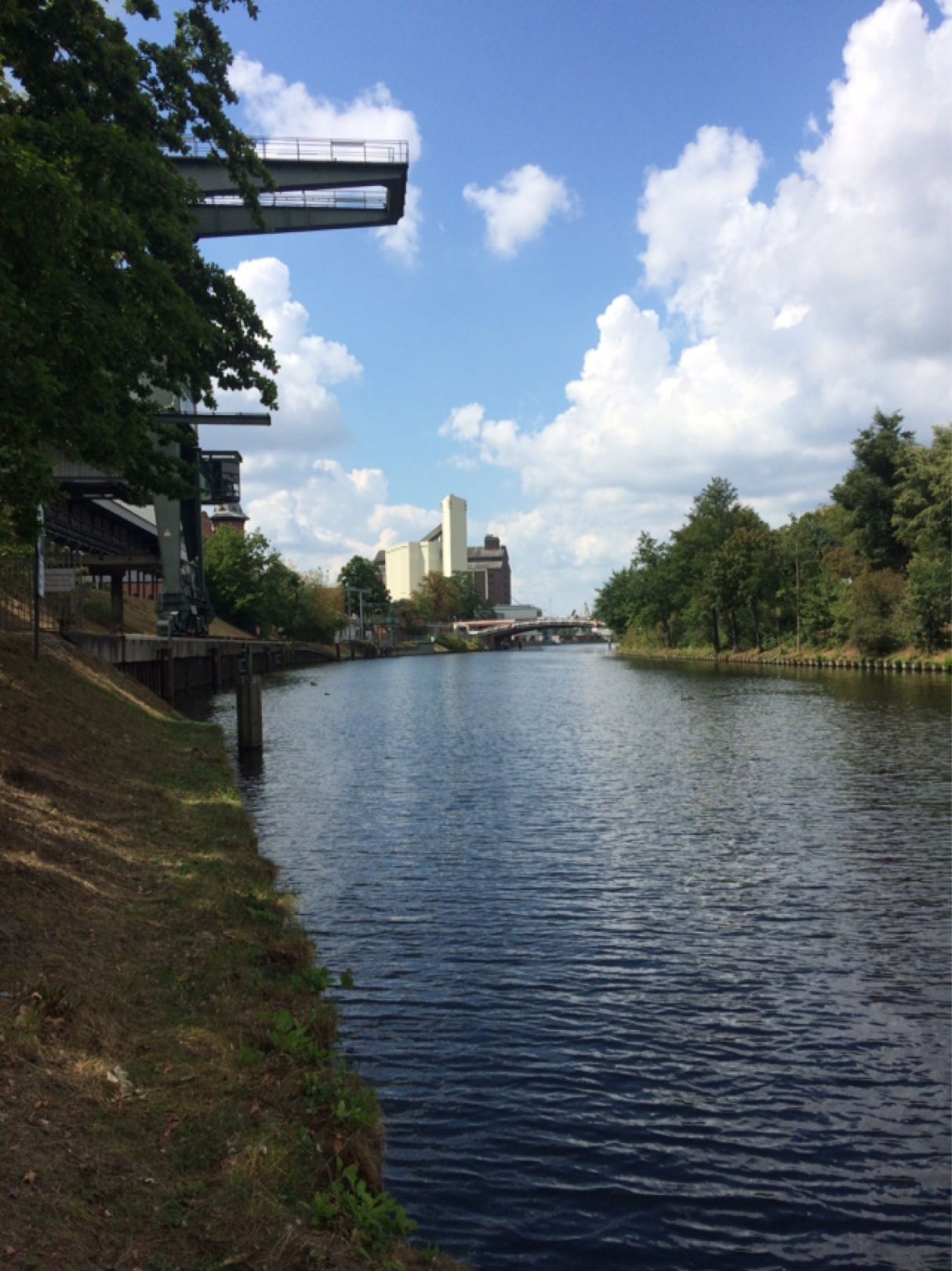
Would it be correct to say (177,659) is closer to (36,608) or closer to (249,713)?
(249,713)

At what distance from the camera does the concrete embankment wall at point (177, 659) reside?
38.1 metres

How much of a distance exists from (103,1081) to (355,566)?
176855 millimetres

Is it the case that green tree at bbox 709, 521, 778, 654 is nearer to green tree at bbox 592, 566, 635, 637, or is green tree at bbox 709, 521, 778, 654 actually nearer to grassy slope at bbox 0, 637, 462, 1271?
green tree at bbox 592, 566, 635, 637

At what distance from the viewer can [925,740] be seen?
3111cm

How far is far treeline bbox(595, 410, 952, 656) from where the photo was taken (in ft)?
232

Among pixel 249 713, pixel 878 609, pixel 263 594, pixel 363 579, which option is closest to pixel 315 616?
pixel 263 594

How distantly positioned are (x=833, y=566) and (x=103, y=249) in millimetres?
81763

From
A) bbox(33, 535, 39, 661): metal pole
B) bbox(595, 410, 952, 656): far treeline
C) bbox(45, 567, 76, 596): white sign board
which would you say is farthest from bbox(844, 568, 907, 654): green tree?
bbox(33, 535, 39, 661): metal pole

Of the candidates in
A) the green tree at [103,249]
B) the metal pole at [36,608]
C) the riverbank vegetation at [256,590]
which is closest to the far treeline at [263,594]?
the riverbank vegetation at [256,590]

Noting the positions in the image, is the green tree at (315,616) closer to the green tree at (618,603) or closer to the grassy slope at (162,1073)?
the green tree at (618,603)

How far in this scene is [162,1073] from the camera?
669cm

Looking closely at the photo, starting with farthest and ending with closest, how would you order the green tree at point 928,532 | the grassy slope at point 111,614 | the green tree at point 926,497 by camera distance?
the green tree at point 926,497
the green tree at point 928,532
the grassy slope at point 111,614

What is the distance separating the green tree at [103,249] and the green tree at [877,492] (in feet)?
237

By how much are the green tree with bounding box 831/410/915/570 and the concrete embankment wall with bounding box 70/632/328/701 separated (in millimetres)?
52021
